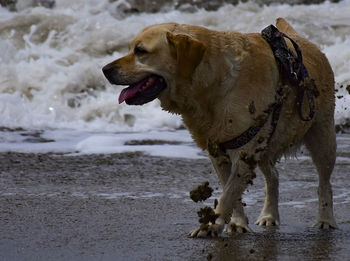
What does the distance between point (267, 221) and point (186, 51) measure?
1425mm

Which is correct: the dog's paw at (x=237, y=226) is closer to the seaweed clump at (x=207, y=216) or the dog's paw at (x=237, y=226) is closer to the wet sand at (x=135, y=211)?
the wet sand at (x=135, y=211)

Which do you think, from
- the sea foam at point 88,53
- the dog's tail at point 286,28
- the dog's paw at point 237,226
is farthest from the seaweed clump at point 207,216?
the sea foam at point 88,53

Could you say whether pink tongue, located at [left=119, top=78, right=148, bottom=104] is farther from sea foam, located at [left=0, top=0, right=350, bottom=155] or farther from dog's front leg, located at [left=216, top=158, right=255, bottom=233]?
sea foam, located at [left=0, top=0, right=350, bottom=155]

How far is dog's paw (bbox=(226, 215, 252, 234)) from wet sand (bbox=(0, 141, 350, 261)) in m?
Result: 0.11

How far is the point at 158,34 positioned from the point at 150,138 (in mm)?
4717

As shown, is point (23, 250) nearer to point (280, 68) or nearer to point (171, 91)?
point (171, 91)

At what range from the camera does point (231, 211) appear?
471 cm

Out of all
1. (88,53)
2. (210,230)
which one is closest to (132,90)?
(210,230)

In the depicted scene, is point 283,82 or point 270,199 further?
point 270,199

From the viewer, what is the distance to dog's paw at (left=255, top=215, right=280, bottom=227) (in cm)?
519

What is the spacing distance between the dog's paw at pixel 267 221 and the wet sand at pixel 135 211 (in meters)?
0.06

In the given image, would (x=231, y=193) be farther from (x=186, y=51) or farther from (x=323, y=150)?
(x=323, y=150)

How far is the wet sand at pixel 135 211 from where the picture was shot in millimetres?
4262

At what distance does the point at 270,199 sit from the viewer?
5555 millimetres
